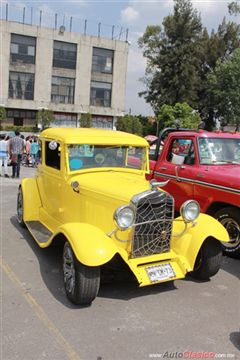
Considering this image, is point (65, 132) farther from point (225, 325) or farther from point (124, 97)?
point (124, 97)

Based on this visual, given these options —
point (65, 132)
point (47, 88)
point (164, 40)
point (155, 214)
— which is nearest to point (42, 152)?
point (65, 132)

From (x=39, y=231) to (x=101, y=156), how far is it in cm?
157

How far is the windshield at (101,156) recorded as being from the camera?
232 inches

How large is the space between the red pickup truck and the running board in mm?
2521

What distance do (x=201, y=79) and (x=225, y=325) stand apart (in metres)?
50.6

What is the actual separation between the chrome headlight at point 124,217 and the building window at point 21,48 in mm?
56632

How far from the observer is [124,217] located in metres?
4.59

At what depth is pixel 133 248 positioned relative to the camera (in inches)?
190

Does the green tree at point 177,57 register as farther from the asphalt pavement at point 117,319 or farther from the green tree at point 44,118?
the asphalt pavement at point 117,319

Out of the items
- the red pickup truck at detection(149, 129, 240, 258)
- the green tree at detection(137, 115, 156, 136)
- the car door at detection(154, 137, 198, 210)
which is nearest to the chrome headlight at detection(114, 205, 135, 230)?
the red pickup truck at detection(149, 129, 240, 258)

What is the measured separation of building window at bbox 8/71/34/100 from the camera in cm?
5666

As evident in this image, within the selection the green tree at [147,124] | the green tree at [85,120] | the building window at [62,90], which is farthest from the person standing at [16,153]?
the building window at [62,90]

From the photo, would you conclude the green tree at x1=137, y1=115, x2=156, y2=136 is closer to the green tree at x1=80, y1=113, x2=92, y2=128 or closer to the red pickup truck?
the green tree at x1=80, y1=113, x2=92, y2=128

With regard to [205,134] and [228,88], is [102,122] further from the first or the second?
[205,134]
